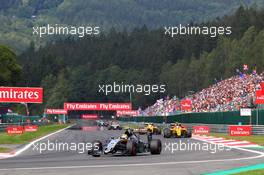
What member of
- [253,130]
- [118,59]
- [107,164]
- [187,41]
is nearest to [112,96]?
[187,41]

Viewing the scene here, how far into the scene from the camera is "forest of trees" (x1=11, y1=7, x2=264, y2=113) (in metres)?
95.3

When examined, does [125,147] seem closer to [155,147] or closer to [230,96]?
[155,147]

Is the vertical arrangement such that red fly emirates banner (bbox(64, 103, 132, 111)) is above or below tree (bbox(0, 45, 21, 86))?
below

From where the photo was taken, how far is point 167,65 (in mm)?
147375

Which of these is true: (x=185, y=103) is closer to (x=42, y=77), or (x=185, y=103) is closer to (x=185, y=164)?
(x=185, y=164)

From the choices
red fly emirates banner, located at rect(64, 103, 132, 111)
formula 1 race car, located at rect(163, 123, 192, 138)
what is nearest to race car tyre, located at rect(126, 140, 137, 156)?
formula 1 race car, located at rect(163, 123, 192, 138)

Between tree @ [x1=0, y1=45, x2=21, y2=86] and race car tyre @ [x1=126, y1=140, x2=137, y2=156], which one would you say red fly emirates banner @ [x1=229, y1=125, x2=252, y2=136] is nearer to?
race car tyre @ [x1=126, y1=140, x2=137, y2=156]

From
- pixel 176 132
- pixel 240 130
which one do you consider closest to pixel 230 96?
pixel 240 130

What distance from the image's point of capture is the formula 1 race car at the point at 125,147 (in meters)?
21.7

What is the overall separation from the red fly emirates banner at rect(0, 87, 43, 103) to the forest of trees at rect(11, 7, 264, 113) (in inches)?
2356

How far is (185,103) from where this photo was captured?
166 ft

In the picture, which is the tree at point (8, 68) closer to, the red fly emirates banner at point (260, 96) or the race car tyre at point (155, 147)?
the red fly emirates banner at point (260, 96)

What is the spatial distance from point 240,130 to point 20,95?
16.8m

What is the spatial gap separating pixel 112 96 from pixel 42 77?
1631 inches
